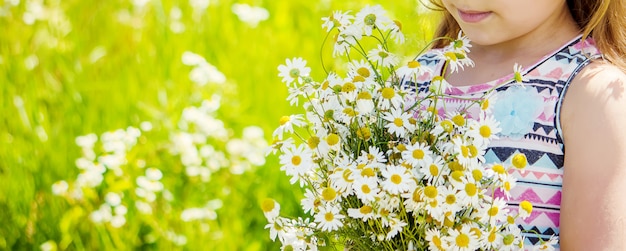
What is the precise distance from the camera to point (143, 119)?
9.57ft

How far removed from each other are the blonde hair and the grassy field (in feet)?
1.46

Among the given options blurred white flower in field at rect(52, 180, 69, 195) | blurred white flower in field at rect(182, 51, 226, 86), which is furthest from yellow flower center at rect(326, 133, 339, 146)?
blurred white flower in field at rect(182, 51, 226, 86)

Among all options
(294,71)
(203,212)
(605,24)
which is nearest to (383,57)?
(294,71)

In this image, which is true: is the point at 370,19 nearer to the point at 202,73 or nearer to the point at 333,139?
the point at 333,139

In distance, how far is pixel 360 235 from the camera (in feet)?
4.98

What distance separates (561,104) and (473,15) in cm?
21

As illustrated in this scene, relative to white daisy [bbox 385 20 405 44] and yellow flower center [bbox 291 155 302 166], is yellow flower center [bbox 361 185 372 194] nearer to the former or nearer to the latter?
yellow flower center [bbox 291 155 302 166]

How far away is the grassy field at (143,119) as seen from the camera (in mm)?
2604

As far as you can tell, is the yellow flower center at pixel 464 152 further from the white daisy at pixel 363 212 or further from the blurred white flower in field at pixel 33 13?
the blurred white flower in field at pixel 33 13

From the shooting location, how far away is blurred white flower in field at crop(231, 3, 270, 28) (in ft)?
10.7

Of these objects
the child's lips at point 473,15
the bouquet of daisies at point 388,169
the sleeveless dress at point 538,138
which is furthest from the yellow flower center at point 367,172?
the child's lips at point 473,15

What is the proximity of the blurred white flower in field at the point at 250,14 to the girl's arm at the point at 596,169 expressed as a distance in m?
1.77

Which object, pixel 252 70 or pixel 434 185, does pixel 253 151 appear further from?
pixel 434 185

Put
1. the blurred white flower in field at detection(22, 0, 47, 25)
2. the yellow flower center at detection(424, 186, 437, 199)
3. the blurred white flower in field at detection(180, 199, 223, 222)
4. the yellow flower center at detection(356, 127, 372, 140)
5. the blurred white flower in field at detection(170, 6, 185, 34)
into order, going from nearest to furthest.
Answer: the yellow flower center at detection(424, 186, 437, 199)
the yellow flower center at detection(356, 127, 372, 140)
the blurred white flower in field at detection(180, 199, 223, 222)
the blurred white flower in field at detection(22, 0, 47, 25)
the blurred white flower in field at detection(170, 6, 185, 34)
